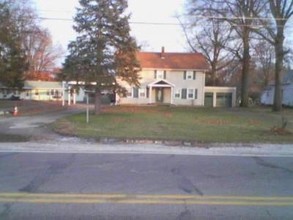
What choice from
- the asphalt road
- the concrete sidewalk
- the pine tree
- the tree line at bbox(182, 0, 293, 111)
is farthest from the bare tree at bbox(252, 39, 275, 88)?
the asphalt road

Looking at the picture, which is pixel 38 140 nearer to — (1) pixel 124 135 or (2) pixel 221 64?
(1) pixel 124 135

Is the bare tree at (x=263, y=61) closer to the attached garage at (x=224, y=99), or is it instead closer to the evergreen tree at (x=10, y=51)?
the attached garage at (x=224, y=99)

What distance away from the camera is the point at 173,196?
24.3 feet

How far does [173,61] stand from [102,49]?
1268 inches

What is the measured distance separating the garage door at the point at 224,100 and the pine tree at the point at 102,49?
35.5 metres

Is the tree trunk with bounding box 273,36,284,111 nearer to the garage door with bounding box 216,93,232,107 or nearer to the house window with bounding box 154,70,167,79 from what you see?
the house window with bounding box 154,70,167,79

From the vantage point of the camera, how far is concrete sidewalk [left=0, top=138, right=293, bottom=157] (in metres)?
13.3

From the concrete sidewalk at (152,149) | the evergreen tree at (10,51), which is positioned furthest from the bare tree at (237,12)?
the concrete sidewalk at (152,149)

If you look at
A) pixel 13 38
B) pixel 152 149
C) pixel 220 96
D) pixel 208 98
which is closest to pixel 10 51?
pixel 13 38

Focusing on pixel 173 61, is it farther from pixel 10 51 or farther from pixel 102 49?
pixel 102 49

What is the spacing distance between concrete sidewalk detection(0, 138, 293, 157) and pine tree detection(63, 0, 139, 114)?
17091 millimetres

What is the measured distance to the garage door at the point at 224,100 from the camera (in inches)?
2630

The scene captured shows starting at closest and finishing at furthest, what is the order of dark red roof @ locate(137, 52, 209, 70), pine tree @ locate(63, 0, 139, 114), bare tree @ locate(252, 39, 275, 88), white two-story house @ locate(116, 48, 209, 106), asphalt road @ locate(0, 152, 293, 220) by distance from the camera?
asphalt road @ locate(0, 152, 293, 220)
pine tree @ locate(63, 0, 139, 114)
bare tree @ locate(252, 39, 275, 88)
white two-story house @ locate(116, 48, 209, 106)
dark red roof @ locate(137, 52, 209, 70)

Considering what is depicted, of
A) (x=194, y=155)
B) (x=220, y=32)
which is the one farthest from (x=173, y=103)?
(x=194, y=155)
